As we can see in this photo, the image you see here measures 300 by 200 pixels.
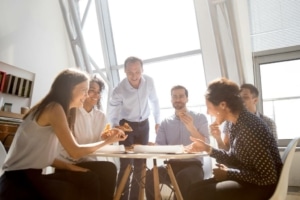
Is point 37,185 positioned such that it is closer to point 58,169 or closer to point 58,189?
point 58,189

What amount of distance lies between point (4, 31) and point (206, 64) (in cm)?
256

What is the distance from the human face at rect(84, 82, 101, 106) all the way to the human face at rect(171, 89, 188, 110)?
69 cm

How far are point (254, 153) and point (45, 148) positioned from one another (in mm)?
1066

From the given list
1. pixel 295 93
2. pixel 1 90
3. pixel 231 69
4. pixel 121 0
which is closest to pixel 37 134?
pixel 1 90

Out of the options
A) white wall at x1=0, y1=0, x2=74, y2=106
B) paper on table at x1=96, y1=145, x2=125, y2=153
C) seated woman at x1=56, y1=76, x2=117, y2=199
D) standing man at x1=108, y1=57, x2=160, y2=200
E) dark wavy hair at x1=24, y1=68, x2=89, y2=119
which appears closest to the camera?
dark wavy hair at x1=24, y1=68, x2=89, y2=119

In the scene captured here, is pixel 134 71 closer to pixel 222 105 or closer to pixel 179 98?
pixel 179 98

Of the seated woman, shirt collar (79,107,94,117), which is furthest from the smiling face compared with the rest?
shirt collar (79,107,94,117)

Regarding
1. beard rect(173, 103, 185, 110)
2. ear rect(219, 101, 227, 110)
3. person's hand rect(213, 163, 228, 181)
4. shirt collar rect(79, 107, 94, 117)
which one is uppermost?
shirt collar rect(79, 107, 94, 117)

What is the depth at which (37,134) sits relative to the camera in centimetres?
131

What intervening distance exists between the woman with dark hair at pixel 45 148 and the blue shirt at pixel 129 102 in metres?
1.09

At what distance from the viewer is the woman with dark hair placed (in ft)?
4.03

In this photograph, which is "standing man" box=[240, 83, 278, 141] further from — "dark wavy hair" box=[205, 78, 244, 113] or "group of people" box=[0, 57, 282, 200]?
"dark wavy hair" box=[205, 78, 244, 113]

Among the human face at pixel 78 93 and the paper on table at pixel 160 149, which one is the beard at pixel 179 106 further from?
the human face at pixel 78 93

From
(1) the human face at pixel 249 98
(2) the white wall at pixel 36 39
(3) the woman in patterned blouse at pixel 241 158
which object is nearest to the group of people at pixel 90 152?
(3) the woman in patterned blouse at pixel 241 158
